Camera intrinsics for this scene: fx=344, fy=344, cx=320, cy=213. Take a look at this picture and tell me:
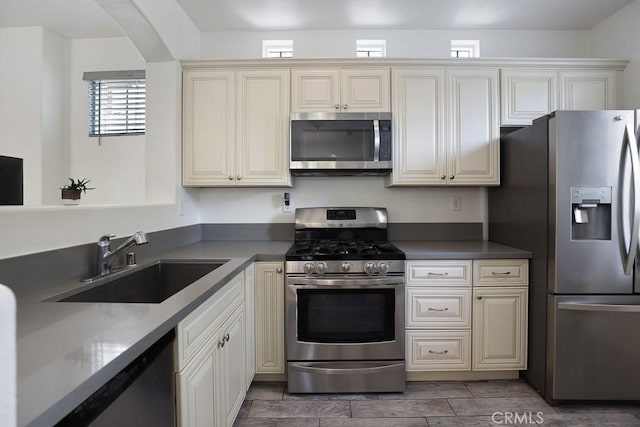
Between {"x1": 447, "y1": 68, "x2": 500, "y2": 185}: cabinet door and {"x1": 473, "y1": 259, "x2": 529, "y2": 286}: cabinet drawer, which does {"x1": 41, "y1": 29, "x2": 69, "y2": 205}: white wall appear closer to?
{"x1": 447, "y1": 68, "x2": 500, "y2": 185}: cabinet door

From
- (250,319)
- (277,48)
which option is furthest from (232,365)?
(277,48)

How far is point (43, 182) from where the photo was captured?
9.52ft

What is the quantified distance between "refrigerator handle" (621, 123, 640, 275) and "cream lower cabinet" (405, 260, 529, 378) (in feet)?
1.68

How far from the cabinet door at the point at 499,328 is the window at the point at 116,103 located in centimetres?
300

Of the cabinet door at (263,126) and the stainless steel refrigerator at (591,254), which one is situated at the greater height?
the cabinet door at (263,126)

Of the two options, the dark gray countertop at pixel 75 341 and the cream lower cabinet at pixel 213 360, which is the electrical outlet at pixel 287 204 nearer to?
the cream lower cabinet at pixel 213 360

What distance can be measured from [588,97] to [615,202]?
3.41 ft

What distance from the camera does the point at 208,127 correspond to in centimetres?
252

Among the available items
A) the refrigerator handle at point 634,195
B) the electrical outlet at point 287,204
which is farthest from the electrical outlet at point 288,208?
the refrigerator handle at point 634,195

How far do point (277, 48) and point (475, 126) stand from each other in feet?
5.63

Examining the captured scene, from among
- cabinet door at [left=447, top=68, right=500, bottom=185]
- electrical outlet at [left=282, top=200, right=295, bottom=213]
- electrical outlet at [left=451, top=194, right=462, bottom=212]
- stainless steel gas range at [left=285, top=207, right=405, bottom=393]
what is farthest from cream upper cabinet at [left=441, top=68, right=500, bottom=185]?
electrical outlet at [left=282, top=200, right=295, bottom=213]

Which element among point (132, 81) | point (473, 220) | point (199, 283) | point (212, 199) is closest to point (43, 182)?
point (132, 81)

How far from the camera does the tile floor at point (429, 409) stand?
1.90 metres

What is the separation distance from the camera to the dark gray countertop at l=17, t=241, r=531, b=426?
60 cm
